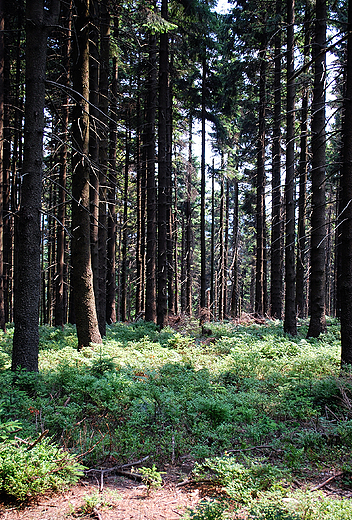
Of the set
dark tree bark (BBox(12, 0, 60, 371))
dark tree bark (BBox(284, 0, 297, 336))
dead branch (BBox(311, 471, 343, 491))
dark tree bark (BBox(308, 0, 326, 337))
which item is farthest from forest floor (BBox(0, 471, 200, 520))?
dark tree bark (BBox(284, 0, 297, 336))

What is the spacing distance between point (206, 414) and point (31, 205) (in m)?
4.89

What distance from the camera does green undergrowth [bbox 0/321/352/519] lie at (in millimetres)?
4336

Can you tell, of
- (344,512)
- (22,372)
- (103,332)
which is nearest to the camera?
(344,512)

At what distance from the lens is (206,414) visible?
18.4 ft

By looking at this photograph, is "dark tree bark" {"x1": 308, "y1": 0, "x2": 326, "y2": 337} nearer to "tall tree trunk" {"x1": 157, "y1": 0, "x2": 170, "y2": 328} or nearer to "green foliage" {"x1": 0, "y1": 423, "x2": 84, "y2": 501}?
"tall tree trunk" {"x1": 157, "y1": 0, "x2": 170, "y2": 328}

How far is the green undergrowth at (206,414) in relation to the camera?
171 inches

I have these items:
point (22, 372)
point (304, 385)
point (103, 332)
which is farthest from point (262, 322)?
point (22, 372)

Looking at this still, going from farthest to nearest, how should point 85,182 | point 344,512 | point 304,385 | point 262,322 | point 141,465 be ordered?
Answer: point 262,322 → point 85,182 → point 304,385 → point 141,465 → point 344,512

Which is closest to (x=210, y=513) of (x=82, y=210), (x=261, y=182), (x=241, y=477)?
(x=241, y=477)

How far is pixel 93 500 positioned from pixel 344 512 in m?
2.51

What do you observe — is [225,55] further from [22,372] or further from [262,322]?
[22,372]

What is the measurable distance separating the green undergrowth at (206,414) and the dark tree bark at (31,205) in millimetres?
595

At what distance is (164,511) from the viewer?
11.6 feet

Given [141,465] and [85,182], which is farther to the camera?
[85,182]
